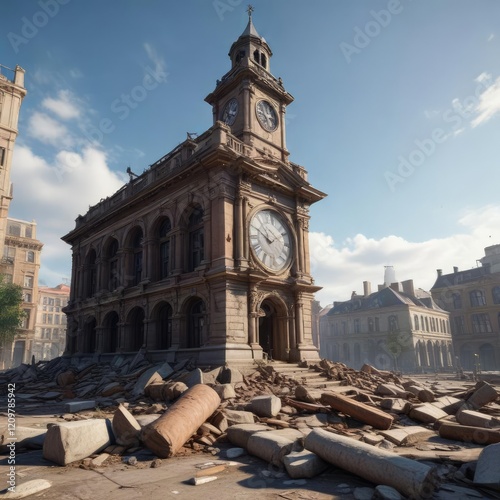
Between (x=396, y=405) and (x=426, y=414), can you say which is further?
(x=396, y=405)

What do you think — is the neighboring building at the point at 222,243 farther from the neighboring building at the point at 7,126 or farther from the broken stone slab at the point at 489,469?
the neighboring building at the point at 7,126

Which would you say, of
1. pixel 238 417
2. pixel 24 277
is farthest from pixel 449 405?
pixel 24 277

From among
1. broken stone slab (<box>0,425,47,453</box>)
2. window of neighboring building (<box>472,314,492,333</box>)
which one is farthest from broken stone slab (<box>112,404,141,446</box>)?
window of neighboring building (<box>472,314,492,333</box>)

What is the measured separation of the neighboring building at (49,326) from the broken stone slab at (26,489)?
89012mm

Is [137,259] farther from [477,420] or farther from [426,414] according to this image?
[477,420]

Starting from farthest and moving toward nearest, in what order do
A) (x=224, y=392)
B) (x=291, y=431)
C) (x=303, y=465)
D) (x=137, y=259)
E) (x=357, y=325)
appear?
1. (x=357, y=325)
2. (x=137, y=259)
3. (x=224, y=392)
4. (x=291, y=431)
5. (x=303, y=465)

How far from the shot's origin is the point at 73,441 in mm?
6793

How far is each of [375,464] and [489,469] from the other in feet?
5.39

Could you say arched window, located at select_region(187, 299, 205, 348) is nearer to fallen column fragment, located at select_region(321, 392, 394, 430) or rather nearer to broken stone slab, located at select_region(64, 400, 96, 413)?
broken stone slab, located at select_region(64, 400, 96, 413)

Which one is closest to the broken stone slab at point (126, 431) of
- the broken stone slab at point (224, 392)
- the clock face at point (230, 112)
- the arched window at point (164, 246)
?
the broken stone slab at point (224, 392)

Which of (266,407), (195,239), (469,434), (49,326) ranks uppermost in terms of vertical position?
(195,239)

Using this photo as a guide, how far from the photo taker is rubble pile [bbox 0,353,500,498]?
5711 millimetres

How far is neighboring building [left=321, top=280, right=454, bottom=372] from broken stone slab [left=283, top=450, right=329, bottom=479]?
45.8 metres

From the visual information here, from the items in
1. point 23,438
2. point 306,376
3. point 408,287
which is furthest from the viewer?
point 408,287
